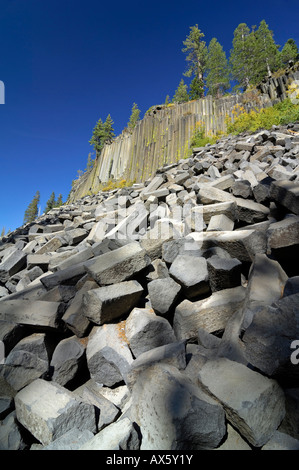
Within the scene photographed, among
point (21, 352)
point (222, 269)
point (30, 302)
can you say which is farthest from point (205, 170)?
point (21, 352)

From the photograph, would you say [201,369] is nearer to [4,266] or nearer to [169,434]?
[169,434]

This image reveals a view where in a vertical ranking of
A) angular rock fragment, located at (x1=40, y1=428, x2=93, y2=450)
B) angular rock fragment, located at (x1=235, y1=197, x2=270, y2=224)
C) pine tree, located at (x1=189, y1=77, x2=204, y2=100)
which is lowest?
angular rock fragment, located at (x1=40, y1=428, x2=93, y2=450)

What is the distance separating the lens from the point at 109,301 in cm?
189

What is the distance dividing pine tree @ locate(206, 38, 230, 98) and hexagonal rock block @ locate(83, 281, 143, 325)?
3233 centimetres

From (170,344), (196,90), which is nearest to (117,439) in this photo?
(170,344)

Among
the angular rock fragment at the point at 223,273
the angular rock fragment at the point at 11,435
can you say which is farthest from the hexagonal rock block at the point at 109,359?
the angular rock fragment at the point at 223,273

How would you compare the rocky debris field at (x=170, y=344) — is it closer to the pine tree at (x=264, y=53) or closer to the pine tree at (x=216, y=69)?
the pine tree at (x=216, y=69)

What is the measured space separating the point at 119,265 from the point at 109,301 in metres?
0.37

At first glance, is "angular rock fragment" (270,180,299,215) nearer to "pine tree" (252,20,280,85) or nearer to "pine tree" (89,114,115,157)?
"pine tree" (252,20,280,85)

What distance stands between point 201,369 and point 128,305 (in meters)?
0.86

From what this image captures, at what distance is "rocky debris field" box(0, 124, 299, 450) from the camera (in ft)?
3.63

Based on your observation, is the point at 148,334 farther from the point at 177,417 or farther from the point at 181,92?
the point at 181,92

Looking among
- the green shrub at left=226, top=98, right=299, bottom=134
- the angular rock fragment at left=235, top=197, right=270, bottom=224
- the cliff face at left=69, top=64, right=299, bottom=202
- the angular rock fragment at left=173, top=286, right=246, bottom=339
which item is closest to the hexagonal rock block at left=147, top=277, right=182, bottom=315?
the angular rock fragment at left=173, top=286, right=246, bottom=339
